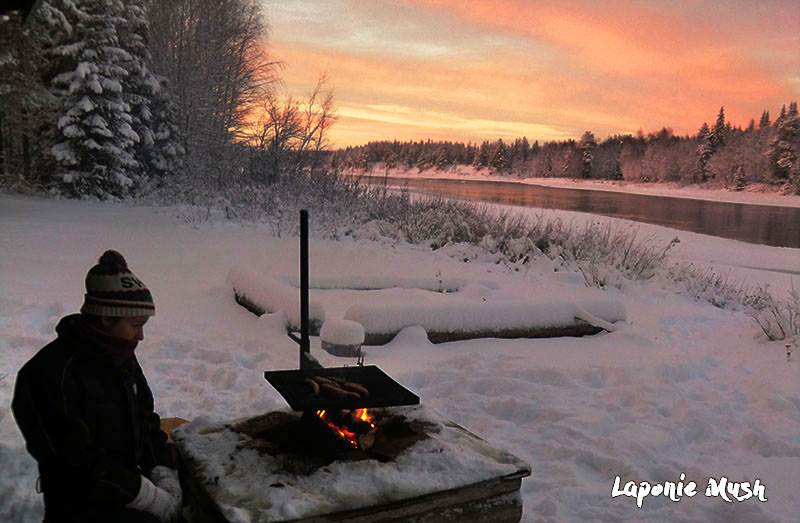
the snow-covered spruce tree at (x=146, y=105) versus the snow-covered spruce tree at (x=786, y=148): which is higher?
the snow-covered spruce tree at (x=786, y=148)

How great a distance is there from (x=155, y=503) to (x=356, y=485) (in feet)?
2.61

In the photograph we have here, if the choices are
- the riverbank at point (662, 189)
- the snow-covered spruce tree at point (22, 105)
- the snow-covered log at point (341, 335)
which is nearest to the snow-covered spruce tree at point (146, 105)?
the snow-covered spruce tree at point (22, 105)

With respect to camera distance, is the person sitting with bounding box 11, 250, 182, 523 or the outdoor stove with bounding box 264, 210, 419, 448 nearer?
the person sitting with bounding box 11, 250, 182, 523

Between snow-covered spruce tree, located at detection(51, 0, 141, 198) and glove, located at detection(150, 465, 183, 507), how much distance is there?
21722 millimetres

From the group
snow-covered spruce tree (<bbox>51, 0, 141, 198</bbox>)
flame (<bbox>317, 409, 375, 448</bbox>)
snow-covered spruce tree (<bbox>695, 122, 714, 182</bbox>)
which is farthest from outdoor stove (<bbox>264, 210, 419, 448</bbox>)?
snow-covered spruce tree (<bbox>695, 122, 714, 182</bbox>)

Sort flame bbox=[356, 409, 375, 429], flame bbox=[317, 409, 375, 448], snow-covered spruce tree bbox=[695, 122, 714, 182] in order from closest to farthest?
flame bbox=[317, 409, 375, 448], flame bbox=[356, 409, 375, 429], snow-covered spruce tree bbox=[695, 122, 714, 182]

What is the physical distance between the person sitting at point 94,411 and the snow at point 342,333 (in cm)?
325

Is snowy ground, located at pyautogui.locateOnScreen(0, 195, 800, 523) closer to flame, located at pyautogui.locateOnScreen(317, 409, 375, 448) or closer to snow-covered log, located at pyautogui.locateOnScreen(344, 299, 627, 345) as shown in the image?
snow-covered log, located at pyautogui.locateOnScreen(344, 299, 627, 345)

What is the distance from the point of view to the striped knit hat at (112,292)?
236 centimetres

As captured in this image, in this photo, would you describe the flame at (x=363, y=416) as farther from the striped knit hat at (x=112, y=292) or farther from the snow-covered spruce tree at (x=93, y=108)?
the snow-covered spruce tree at (x=93, y=108)

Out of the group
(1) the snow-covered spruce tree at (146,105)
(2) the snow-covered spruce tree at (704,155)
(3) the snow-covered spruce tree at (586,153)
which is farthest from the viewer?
(3) the snow-covered spruce tree at (586,153)

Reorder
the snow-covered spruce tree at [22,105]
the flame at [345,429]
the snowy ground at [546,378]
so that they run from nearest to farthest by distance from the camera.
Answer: the flame at [345,429] < the snowy ground at [546,378] < the snow-covered spruce tree at [22,105]

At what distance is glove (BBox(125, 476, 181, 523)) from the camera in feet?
7.61

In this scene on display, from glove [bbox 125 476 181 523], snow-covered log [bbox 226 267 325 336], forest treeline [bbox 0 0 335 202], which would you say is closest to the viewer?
glove [bbox 125 476 181 523]
